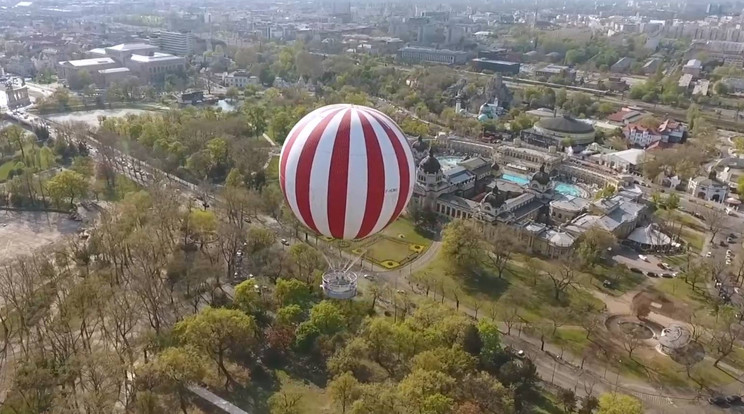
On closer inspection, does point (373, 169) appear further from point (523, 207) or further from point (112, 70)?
point (112, 70)

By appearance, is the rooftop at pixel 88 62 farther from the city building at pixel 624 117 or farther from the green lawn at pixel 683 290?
the green lawn at pixel 683 290

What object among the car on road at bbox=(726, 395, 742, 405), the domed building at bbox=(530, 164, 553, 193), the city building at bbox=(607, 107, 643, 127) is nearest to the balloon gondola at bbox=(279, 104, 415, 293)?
the car on road at bbox=(726, 395, 742, 405)

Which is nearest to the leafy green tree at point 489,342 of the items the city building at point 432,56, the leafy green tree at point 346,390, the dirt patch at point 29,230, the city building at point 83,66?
the leafy green tree at point 346,390

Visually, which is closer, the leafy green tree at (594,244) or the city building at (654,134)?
the leafy green tree at (594,244)

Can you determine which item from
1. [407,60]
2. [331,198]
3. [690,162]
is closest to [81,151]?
[331,198]

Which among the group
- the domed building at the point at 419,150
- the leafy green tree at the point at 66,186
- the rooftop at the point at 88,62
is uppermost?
the rooftop at the point at 88,62

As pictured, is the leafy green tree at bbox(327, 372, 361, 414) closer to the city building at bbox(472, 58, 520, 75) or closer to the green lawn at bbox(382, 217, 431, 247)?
the green lawn at bbox(382, 217, 431, 247)
